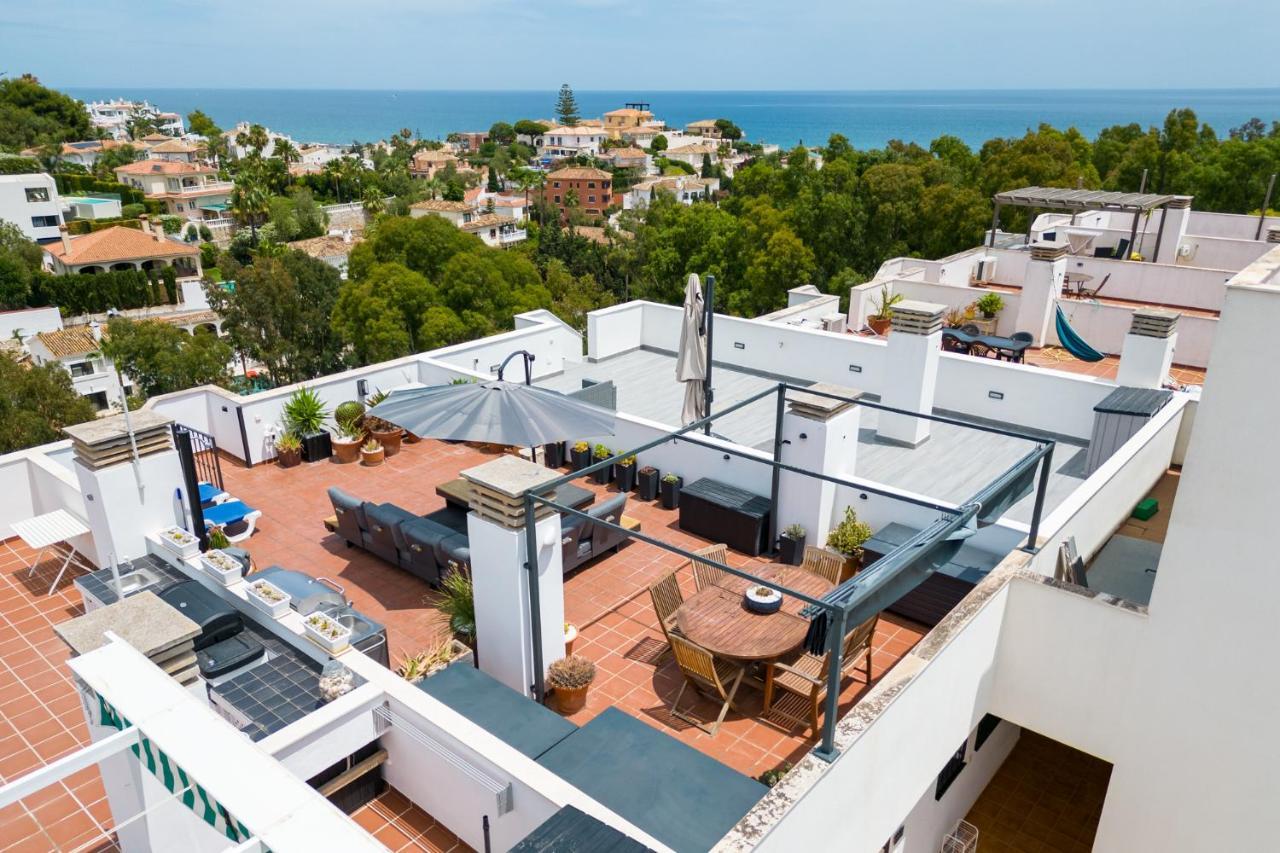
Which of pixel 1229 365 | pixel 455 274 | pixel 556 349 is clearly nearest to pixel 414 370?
pixel 556 349

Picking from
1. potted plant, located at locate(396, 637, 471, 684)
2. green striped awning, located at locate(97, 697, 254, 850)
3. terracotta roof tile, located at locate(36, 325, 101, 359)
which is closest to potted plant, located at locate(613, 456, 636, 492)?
potted plant, located at locate(396, 637, 471, 684)

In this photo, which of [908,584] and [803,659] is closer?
[908,584]

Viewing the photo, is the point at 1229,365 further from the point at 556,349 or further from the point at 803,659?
the point at 556,349

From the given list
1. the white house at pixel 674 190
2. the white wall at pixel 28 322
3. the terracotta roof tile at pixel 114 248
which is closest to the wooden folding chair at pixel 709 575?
the white wall at pixel 28 322

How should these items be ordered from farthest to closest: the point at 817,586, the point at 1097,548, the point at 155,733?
1. the point at 1097,548
2. the point at 817,586
3. the point at 155,733

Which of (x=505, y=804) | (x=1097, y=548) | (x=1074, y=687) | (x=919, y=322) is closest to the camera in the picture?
(x=505, y=804)

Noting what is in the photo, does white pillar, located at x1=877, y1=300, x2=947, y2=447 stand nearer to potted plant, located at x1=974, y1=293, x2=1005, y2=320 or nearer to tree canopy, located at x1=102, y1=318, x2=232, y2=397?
potted plant, located at x1=974, y1=293, x2=1005, y2=320

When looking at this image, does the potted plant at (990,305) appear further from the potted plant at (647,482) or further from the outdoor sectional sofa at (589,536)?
the outdoor sectional sofa at (589,536)

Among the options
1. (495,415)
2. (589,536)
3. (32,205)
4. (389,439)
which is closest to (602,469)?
(589,536)
